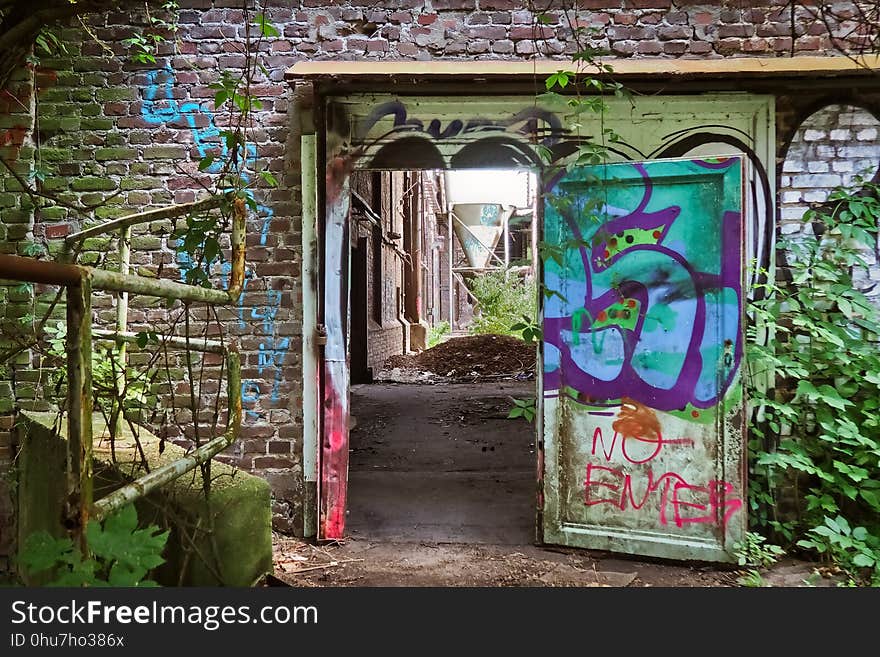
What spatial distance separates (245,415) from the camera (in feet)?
12.5

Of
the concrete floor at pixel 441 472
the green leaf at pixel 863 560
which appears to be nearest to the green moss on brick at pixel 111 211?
the concrete floor at pixel 441 472

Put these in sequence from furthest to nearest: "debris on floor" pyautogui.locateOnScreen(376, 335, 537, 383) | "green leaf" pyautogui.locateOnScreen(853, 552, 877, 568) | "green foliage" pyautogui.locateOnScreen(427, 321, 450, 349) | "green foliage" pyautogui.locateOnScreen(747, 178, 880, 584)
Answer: "green foliage" pyautogui.locateOnScreen(427, 321, 450, 349) → "debris on floor" pyautogui.locateOnScreen(376, 335, 537, 383) → "green foliage" pyautogui.locateOnScreen(747, 178, 880, 584) → "green leaf" pyautogui.locateOnScreen(853, 552, 877, 568)

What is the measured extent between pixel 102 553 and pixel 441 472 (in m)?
3.77

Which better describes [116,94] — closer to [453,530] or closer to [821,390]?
[453,530]

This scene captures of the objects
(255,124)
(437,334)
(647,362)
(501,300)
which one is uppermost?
(255,124)

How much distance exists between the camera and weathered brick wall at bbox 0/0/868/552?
3773 millimetres

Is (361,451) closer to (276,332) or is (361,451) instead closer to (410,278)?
(276,332)

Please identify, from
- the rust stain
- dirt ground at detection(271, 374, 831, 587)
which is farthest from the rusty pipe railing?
the rust stain

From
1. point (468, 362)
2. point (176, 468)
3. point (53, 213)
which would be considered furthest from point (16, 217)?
point (468, 362)

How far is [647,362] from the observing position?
353cm

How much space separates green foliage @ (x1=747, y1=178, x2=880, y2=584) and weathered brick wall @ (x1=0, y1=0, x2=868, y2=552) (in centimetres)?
158

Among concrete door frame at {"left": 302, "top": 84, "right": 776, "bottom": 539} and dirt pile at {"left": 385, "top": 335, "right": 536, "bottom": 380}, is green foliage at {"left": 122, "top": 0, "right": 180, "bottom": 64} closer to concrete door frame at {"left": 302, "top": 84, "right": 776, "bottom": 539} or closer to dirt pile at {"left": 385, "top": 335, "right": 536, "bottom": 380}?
concrete door frame at {"left": 302, "top": 84, "right": 776, "bottom": 539}

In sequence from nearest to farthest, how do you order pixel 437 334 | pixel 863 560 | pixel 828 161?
pixel 863 560 < pixel 828 161 < pixel 437 334

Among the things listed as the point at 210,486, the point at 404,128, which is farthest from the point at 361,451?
the point at 210,486
